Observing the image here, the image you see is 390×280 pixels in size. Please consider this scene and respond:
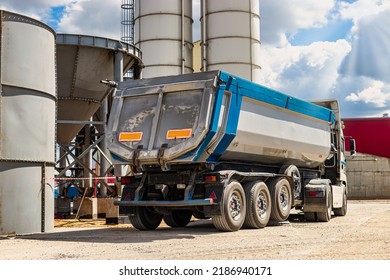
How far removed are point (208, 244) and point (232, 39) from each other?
2285cm

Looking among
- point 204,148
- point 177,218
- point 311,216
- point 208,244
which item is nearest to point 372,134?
point 311,216

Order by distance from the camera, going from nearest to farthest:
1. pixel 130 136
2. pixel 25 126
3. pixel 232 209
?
pixel 232 209 < pixel 130 136 < pixel 25 126

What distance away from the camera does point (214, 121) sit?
10.8 m

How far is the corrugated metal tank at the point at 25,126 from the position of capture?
11.8 meters

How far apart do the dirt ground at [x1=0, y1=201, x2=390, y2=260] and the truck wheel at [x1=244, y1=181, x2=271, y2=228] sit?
27 centimetres

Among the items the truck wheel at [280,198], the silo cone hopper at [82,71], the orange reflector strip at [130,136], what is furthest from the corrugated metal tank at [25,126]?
the silo cone hopper at [82,71]

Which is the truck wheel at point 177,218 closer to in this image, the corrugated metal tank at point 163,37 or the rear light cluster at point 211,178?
the rear light cluster at point 211,178

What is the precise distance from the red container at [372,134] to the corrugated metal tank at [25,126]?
80.5 ft

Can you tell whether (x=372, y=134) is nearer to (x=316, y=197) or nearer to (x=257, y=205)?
(x=316, y=197)

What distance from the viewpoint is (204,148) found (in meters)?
10.9

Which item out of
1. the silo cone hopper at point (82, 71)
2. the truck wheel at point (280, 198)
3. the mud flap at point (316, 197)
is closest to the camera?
the truck wheel at point (280, 198)
